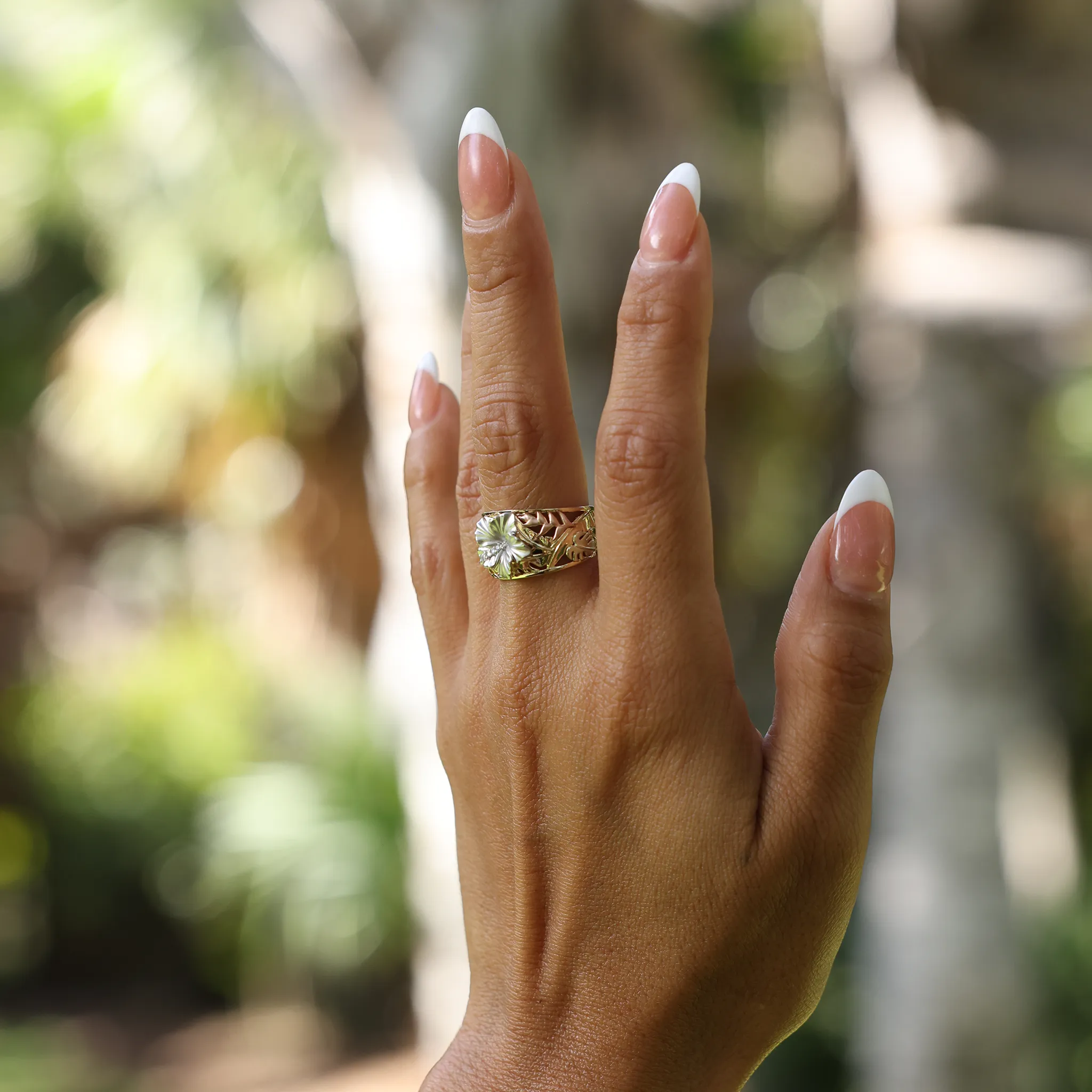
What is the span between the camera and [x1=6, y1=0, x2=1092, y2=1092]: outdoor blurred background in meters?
4.06

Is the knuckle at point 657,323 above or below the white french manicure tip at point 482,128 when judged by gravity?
below

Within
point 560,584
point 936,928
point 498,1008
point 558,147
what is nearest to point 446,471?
point 560,584

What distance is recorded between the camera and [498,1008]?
95cm

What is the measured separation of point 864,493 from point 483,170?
1.33ft

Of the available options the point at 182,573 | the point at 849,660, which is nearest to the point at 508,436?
the point at 849,660

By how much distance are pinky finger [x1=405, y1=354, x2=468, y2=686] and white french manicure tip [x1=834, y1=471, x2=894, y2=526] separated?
374 millimetres

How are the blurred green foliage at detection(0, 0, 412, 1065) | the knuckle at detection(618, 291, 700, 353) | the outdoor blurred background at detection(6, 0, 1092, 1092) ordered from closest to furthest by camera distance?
the knuckle at detection(618, 291, 700, 353), the outdoor blurred background at detection(6, 0, 1092, 1092), the blurred green foliage at detection(0, 0, 412, 1065)

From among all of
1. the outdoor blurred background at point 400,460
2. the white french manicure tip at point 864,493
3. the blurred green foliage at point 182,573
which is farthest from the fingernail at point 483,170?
the blurred green foliage at point 182,573

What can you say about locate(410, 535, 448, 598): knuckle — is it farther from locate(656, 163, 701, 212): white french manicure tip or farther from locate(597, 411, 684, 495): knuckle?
locate(656, 163, 701, 212): white french manicure tip

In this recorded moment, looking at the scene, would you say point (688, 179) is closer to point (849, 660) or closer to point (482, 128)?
point (482, 128)

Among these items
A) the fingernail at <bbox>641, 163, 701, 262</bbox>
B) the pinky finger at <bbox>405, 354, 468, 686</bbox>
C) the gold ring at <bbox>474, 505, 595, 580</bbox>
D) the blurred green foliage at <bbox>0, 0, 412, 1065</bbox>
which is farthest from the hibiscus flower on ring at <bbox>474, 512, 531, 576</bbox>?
the blurred green foliage at <bbox>0, 0, 412, 1065</bbox>

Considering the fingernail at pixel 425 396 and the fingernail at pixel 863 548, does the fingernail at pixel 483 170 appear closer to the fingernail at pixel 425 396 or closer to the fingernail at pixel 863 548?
the fingernail at pixel 425 396

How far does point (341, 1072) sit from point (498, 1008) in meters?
6.44

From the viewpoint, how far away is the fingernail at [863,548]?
856 millimetres
